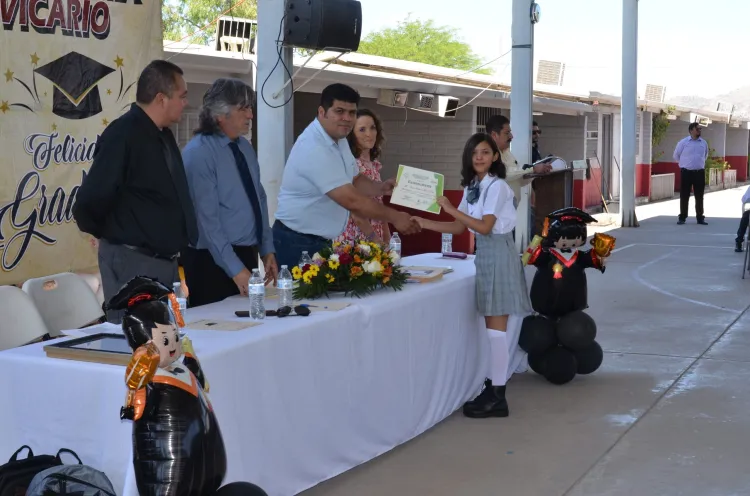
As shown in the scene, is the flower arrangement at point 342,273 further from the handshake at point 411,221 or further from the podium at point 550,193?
the podium at point 550,193

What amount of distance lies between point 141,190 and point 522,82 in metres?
8.03

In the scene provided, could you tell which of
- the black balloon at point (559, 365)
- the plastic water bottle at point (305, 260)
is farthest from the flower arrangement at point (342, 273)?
the black balloon at point (559, 365)

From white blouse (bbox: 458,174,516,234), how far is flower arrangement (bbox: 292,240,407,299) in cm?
81

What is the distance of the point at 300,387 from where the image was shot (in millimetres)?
4320

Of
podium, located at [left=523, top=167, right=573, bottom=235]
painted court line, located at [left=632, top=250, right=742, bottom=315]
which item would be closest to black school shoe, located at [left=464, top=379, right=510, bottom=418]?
painted court line, located at [left=632, top=250, right=742, bottom=315]

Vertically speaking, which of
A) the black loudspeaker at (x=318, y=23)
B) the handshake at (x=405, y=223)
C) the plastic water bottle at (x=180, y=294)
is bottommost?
the plastic water bottle at (x=180, y=294)

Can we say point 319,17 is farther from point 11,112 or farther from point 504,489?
point 504,489

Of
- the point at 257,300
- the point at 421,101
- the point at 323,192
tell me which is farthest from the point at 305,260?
the point at 421,101

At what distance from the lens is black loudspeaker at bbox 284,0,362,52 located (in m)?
6.31

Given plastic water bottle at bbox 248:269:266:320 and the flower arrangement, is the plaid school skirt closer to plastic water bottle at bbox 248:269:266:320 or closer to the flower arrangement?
the flower arrangement

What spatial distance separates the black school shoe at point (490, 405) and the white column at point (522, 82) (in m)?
6.01

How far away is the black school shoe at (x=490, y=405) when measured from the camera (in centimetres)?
590

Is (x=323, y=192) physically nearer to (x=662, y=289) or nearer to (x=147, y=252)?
(x=147, y=252)

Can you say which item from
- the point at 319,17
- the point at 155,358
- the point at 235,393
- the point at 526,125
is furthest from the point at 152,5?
the point at 526,125
